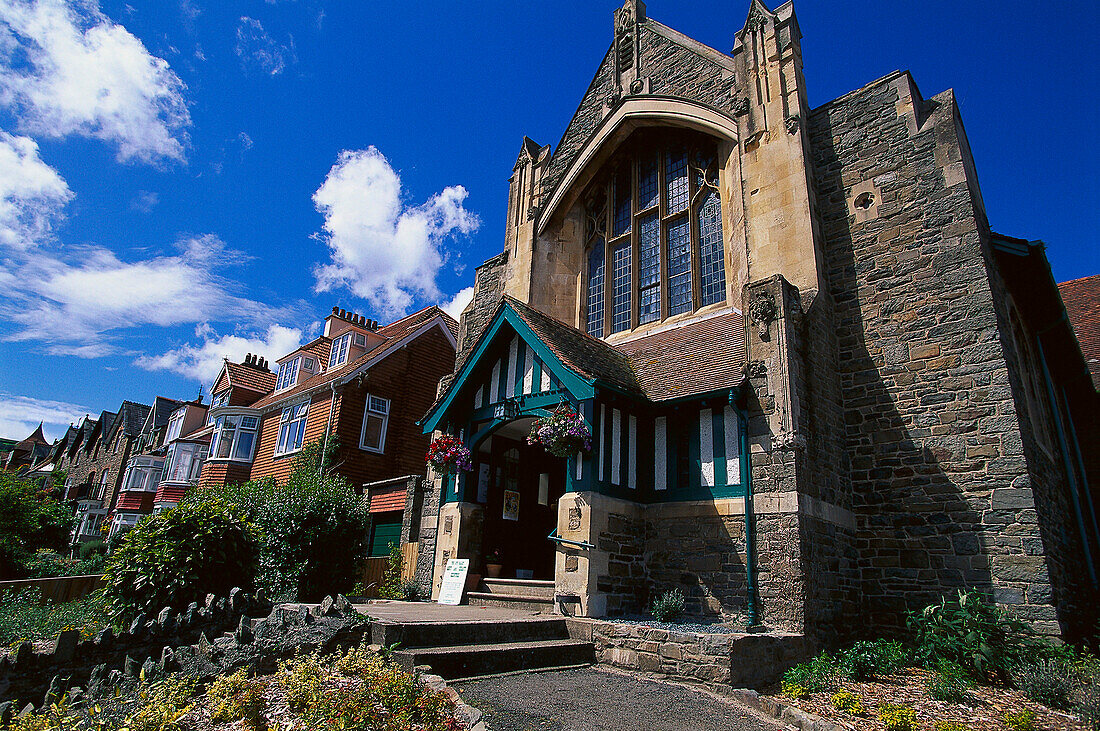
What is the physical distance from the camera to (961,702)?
22.3 feet

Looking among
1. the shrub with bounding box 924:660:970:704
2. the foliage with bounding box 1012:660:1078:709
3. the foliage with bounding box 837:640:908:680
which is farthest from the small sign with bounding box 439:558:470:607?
the foliage with bounding box 1012:660:1078:709

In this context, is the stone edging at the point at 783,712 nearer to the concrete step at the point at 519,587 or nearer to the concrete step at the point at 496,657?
the concrete step at the point at 496,657

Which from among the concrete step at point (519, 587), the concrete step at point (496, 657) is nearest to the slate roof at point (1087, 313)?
the concrete step at point (519, 587)

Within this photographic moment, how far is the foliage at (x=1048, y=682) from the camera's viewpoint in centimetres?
679

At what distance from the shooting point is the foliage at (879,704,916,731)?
5.63m

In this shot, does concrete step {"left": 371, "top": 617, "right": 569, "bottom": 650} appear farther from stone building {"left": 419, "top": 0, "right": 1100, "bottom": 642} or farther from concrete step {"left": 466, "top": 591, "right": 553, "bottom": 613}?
concrete step {"left": 466, "top": 591, "right": 553, "bottom": 613}

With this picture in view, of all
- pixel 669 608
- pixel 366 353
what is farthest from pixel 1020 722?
pixel 366 353

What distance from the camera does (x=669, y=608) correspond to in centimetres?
882

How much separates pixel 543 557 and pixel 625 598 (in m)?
3.59

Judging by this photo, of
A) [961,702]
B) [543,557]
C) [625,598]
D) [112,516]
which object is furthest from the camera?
[112,516]

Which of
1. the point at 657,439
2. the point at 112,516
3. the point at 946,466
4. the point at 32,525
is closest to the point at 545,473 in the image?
the point at 657,439

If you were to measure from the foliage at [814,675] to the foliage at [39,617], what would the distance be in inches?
336

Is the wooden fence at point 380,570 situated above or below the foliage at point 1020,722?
above

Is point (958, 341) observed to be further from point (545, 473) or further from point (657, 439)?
point (545, 473)
